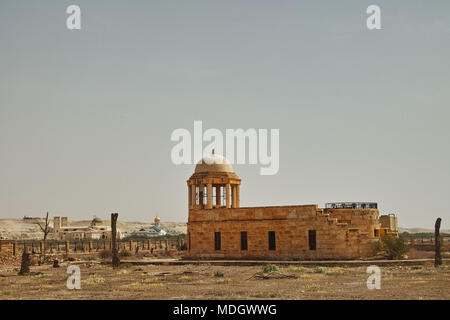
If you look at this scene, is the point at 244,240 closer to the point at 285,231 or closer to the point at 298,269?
the point at 285,231

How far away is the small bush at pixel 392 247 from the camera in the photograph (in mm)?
33281

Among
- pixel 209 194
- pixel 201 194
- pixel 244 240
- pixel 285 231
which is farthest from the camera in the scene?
pixel 201 194

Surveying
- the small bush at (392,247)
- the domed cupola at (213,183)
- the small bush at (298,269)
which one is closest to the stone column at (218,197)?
the domed cupola at (213,183)

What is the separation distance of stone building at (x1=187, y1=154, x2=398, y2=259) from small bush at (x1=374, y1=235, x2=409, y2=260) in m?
0.55

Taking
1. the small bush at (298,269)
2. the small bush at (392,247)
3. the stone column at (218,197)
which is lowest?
the small bush at (298,269)

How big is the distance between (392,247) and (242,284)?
519 inches

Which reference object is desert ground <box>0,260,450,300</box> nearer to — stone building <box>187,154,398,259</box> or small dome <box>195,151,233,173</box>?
stone building <box>187,154,398,259</box>

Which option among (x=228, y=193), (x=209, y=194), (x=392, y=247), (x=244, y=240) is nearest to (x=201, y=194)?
(x=209, y=194)

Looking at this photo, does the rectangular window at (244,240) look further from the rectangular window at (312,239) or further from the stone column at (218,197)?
the stone column at (218,197)

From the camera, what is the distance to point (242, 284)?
23922mm

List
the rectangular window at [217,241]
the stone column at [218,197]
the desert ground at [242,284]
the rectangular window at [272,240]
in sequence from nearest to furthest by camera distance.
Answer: the desert ground at [242,284] → the rectangular window at [272,240] → the rectangular window at [217,241] → the stone column at [218,197]

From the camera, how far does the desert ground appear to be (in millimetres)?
19875

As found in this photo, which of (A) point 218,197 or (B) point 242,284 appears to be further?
(A) point 218,197
